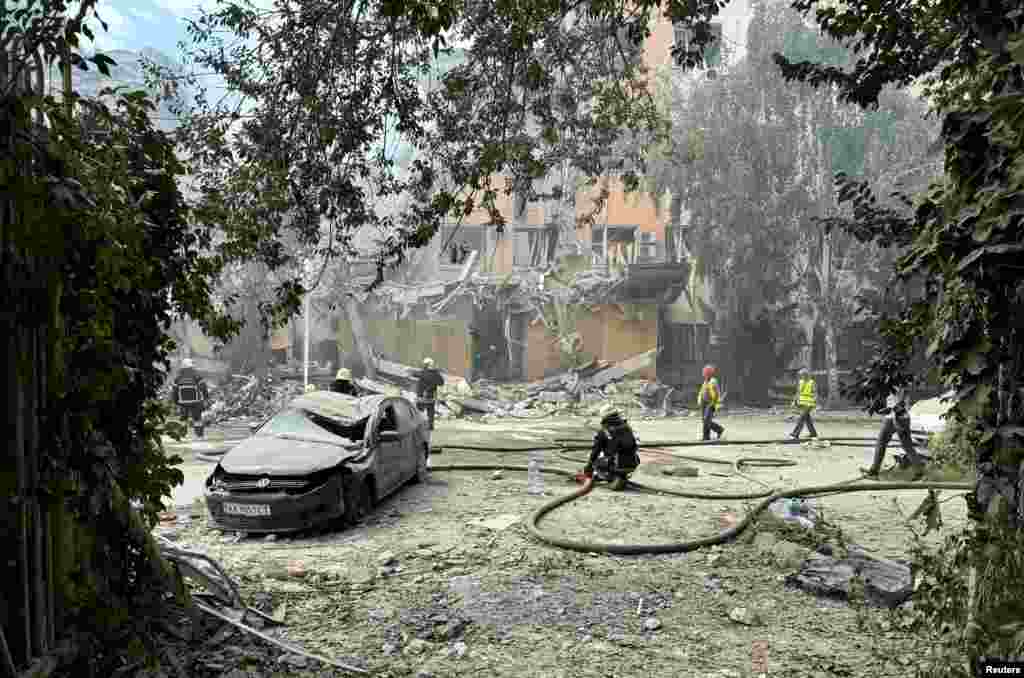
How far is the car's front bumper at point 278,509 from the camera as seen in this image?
25.6 ft

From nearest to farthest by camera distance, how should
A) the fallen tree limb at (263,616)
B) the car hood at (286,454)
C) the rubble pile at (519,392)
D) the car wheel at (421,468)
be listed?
the fallen tree limb at (263,616)
the car hood at (286,454)
the car wheel at (421,468)
the rubble pile at (519,392)

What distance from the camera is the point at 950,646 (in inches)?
146

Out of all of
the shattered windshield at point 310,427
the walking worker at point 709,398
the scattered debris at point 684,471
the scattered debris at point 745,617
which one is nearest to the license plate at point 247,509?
the shattered windshield at point 310,427

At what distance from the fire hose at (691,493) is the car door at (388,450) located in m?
2.00

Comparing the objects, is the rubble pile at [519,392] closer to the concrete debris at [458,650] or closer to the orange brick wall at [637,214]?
the orange brick wall at [637,214]

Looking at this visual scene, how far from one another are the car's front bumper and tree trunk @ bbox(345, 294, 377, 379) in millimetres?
21271

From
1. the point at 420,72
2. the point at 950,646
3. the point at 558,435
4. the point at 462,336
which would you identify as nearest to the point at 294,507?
the point at 420,72

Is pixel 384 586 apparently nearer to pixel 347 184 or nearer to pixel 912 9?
pixel 347 184

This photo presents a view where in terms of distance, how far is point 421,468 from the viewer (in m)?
11.4

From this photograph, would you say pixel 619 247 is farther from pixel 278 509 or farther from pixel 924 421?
pixel 278 509

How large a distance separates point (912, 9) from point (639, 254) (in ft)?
74.1

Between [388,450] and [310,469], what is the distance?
180 cm

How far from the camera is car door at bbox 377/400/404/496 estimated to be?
9.30 meters

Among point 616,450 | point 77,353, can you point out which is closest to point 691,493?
point 616,450
